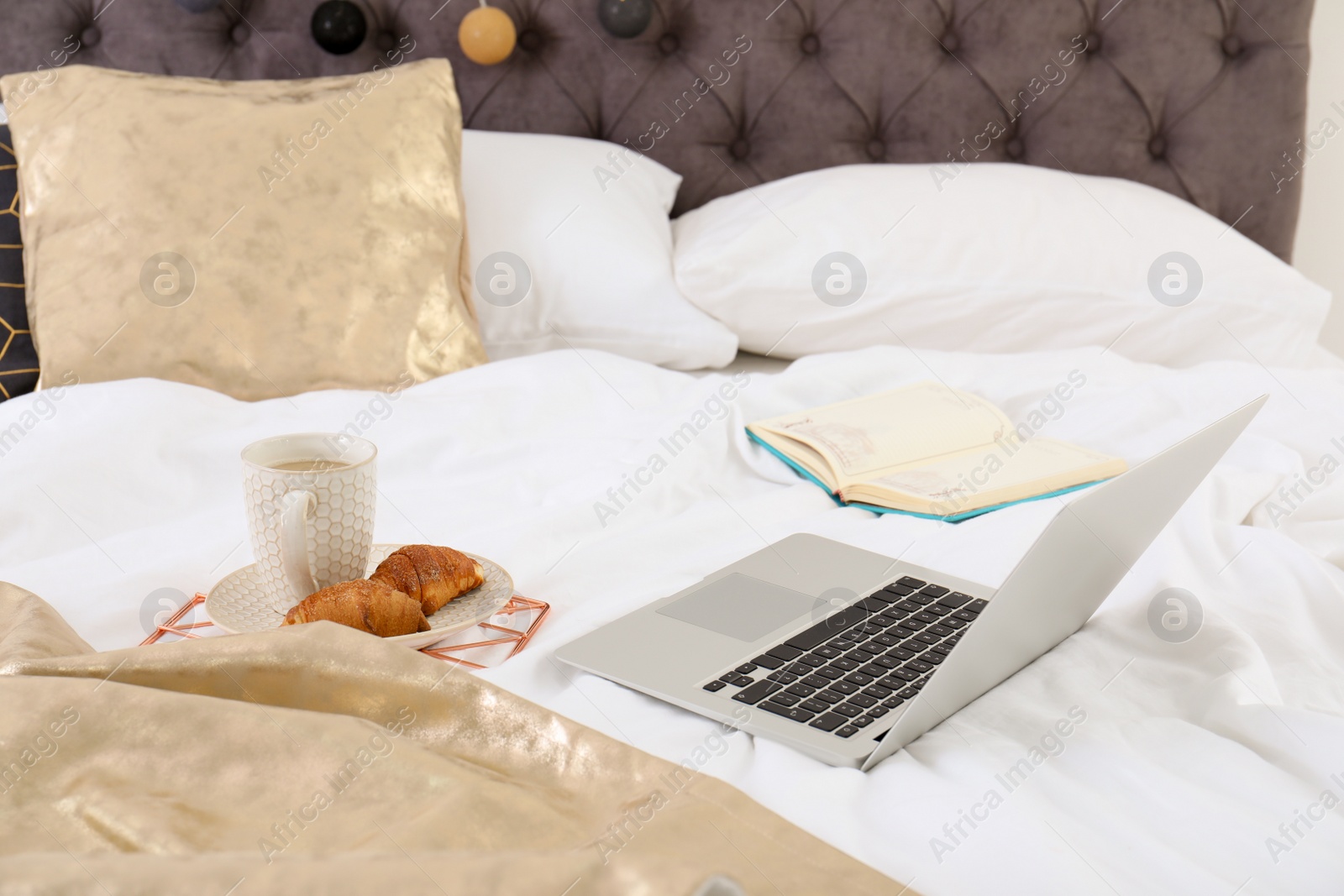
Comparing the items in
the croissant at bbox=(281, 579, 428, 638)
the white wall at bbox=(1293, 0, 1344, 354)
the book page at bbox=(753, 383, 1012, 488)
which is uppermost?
the white wall at bbox=(1293, 0, 1344, 354)

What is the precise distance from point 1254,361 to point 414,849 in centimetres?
135

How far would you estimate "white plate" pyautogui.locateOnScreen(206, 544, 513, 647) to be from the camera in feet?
2.02

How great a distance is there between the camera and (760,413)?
1.08m

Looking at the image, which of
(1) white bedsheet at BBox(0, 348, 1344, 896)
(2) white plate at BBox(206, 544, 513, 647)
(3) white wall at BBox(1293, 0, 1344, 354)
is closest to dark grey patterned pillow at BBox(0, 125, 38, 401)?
(1) white bedsheet at BBox(0, 348, 1344, 896)

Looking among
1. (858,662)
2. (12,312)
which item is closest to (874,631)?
(858,662)

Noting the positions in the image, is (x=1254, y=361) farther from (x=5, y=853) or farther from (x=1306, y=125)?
(x=5, y=853)

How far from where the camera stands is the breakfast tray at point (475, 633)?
2.07 ft

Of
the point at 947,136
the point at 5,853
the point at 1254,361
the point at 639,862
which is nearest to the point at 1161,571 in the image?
the point at 639,862

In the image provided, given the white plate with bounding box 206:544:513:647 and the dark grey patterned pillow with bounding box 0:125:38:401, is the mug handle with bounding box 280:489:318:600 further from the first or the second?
the dark grey patterned pillow with bounding box 0:125:38:401

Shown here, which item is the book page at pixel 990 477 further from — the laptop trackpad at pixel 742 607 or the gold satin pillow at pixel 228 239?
the gold satin pillow at pixel 228 239

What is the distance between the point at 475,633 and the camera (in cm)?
66

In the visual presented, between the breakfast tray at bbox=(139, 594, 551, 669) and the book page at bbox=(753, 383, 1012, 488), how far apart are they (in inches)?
13.8

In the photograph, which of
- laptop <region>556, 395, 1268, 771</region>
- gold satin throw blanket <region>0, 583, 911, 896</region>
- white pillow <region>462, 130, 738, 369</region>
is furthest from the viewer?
white pillow <region>462, 130, 738, 369</region>

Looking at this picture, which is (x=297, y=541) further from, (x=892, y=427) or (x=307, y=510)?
(x=892, y=427)
